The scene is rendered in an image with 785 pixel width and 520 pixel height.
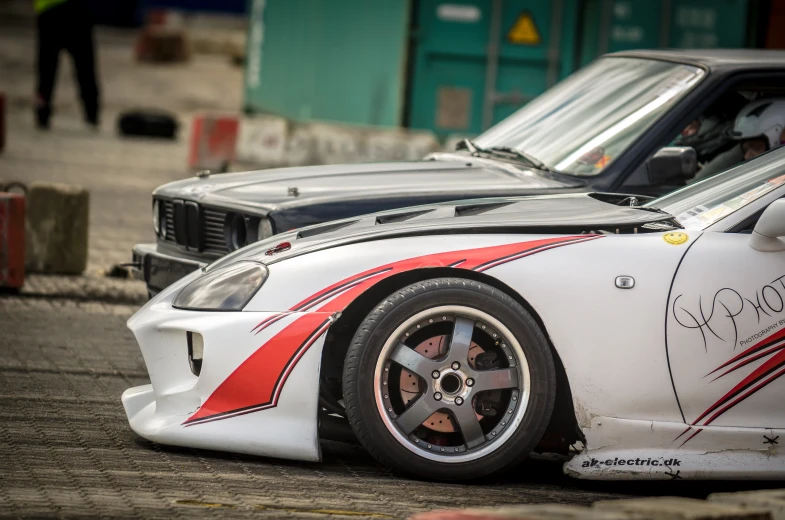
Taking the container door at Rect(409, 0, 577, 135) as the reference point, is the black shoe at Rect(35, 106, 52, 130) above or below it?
below

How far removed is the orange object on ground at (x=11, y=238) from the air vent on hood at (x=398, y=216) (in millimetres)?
3450

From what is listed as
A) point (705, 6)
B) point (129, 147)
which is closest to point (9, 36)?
point (129, 147)

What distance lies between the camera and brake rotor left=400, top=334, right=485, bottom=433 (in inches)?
175

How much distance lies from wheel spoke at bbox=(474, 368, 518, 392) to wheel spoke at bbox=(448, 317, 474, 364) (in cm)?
8

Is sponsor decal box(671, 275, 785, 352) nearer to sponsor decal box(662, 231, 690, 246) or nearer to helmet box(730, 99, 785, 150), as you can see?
sponsor decal box(662, 231, 690, 246)

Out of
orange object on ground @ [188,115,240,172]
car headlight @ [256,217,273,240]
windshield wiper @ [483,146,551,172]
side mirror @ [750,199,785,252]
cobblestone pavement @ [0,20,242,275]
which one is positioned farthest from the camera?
orange object on ground @ [188,115,240,172]

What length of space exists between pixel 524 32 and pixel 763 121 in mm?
9265

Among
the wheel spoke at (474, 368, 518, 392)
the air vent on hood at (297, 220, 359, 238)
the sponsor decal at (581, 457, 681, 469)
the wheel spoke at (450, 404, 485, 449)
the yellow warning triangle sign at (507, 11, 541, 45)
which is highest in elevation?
the yellow warning triangle sign at (507, 11, 541, 45)

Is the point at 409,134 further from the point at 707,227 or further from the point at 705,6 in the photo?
the point at 707,227

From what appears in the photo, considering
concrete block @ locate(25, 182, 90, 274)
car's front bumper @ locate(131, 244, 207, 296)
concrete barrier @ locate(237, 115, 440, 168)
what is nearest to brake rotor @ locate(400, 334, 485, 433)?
car's front bumper @ locate(131, 244, 207, 296)

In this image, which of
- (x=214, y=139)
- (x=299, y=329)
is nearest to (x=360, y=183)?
(x=299, y=329)

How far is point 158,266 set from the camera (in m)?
6.38

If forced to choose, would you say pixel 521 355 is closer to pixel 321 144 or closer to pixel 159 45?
pixel 321 144

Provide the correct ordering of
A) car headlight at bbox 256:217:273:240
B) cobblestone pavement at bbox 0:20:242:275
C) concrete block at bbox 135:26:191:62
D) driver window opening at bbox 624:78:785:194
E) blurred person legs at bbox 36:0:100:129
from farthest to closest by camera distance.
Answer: concrete block at bbox 135:26:191:62 < blurred person legs at bbox 36:0:100:129 < cobblestone pavement at bbox 0:20:242:275 < driver window opening at bbox 624:78:785:194 < car headlight at bbox 256:217:273:240
